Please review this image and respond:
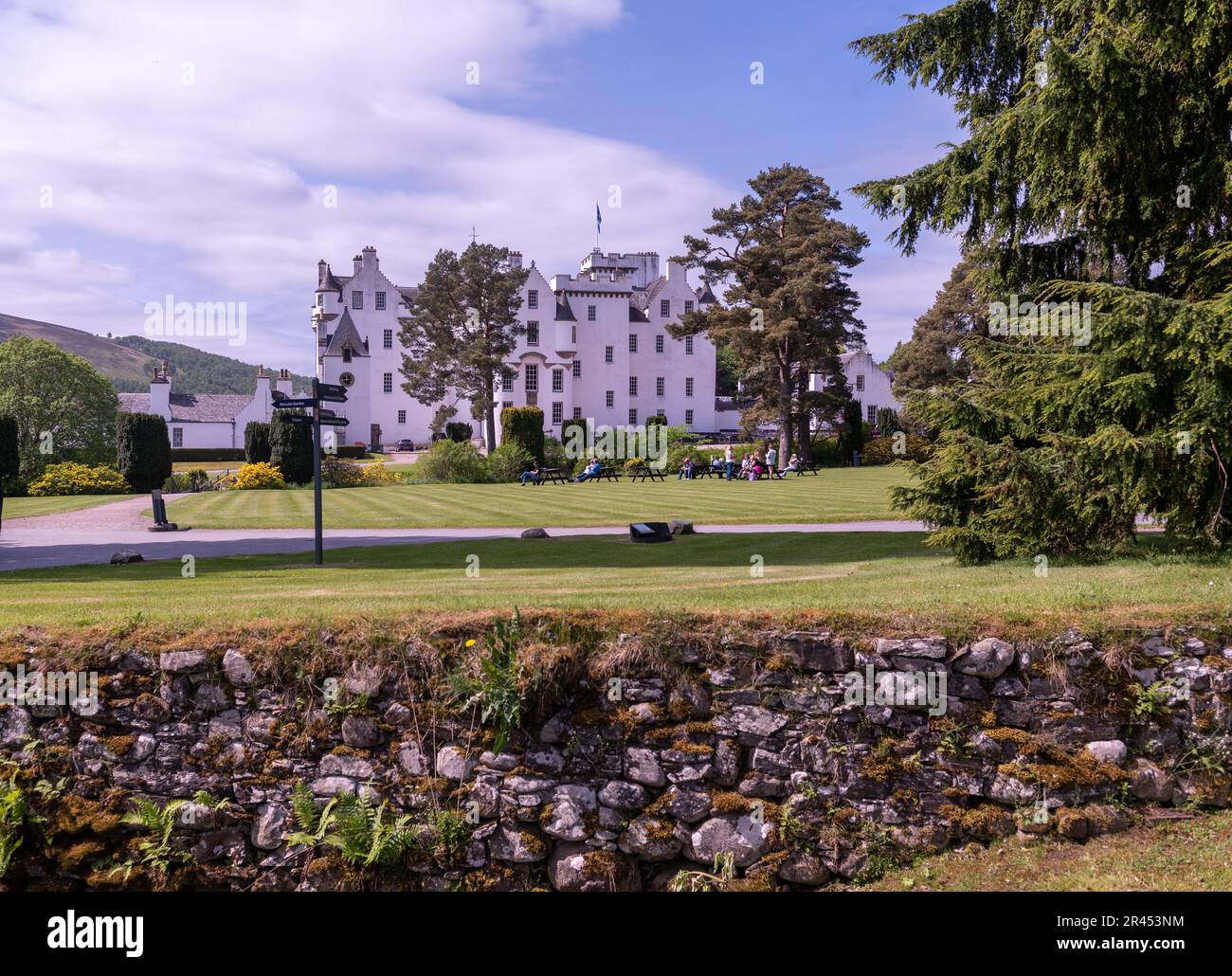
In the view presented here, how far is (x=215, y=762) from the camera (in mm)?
7621

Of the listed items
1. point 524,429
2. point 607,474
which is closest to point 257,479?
point 524,429

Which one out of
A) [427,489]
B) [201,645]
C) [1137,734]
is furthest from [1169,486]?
[427,489]

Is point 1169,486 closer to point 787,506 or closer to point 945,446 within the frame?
point 945,446

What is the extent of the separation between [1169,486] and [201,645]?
9.77 meters

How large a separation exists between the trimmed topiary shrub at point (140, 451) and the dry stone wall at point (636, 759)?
34.3m

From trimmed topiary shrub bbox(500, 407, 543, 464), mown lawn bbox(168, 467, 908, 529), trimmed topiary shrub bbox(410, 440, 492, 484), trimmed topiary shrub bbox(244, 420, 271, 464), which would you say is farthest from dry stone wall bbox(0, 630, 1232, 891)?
trimmed topiary shrub bbox(244, 420, 271, 464)

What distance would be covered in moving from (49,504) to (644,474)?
22.1 meters

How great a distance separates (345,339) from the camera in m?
73.9

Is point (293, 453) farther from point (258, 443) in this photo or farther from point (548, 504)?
point (548, 504)

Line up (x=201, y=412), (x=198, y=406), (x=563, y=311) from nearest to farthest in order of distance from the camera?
(x=563, y=311), (x=201, y=412), (x=198, y=406)

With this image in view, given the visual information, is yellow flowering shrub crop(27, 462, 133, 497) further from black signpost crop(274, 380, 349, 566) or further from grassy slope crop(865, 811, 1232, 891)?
grassy slope crop(865, 811, 1232, 891)

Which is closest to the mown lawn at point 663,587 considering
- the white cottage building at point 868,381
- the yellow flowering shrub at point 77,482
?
the yellow flowering shrub at point 77,482

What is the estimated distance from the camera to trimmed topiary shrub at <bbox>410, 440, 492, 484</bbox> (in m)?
39.3
